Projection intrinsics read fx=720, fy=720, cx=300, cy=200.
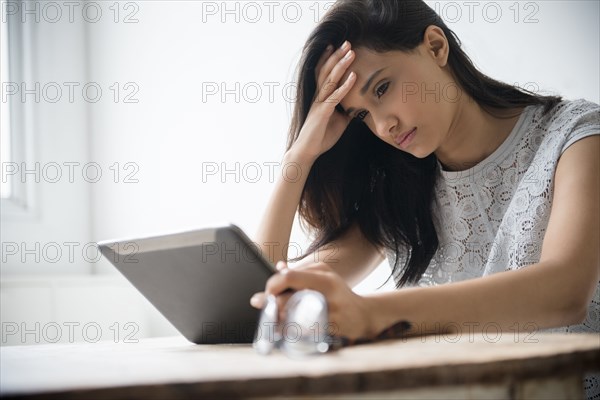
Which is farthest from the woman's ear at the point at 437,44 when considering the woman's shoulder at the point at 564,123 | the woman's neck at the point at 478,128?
the woman's shoulder at the point at 564,123

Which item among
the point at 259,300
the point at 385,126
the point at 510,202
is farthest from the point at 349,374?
the point at 510,202

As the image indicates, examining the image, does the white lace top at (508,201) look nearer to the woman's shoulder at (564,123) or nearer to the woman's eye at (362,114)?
the woman's shoulder at (564,123)

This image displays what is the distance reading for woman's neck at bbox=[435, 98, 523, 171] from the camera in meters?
1.53

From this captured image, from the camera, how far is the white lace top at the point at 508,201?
1323 mm

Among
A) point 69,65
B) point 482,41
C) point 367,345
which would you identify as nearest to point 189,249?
point 367,345

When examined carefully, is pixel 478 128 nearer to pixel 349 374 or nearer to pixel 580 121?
pixel 580 121

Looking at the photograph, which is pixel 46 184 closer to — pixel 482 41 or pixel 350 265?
pixel 350 265

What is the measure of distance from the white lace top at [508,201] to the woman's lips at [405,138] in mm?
192

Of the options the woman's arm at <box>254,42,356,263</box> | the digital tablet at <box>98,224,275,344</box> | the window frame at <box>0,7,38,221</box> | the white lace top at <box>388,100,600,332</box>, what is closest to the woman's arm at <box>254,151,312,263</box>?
the woman's arm at <box>254,42,356,263</box>

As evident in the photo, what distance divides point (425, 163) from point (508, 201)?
22cm

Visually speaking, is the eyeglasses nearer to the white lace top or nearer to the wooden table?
the wooden table

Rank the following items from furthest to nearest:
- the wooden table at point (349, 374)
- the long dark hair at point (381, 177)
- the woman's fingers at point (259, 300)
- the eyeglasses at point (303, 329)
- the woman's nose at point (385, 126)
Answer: the long dark hair at point (381, 177) < the woman's nose at point (385, 126) < the woman's fingers at point (259, 300) < the eyeglasses at point (303, 329) < the wooden table at point (349, 374)

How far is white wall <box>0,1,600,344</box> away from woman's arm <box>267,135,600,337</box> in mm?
1080

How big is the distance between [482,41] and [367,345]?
54.3 inches
